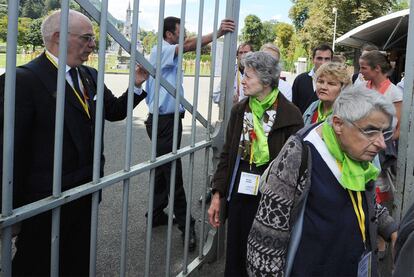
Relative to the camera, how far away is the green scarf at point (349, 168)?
1.83m

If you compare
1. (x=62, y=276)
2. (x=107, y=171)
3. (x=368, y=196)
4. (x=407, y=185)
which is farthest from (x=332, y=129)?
(x=107, y=171)

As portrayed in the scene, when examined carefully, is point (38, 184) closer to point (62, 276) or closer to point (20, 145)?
point (20, 145)

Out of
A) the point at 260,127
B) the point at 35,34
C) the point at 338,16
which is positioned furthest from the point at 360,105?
the point at 338,16

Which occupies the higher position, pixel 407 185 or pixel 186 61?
pixel 186 61

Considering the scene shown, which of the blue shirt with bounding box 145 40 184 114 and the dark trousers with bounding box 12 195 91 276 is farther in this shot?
the blue shirt with bounding box 145 40 184 114

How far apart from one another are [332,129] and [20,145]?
1393 millimetres

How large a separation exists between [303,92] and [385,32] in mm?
10472

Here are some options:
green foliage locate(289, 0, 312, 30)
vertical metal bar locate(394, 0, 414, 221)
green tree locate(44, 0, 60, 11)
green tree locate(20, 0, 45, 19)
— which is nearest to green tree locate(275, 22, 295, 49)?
green foliage locate(289, 0, 312, 30)

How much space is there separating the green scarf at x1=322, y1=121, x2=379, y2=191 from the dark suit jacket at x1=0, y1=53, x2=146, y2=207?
117 cm

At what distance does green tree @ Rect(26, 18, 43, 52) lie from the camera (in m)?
1.69

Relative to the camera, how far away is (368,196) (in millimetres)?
1979

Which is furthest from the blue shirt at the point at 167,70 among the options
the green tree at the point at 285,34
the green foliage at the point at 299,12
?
the green tree at the point at 285,34

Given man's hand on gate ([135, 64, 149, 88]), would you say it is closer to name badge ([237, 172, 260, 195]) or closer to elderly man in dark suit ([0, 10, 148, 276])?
elderly man in dark suit ([0, 10, 148, 276])

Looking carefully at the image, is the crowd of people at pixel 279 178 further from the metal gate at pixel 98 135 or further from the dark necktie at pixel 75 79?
the metal gate at pixel 98 135
